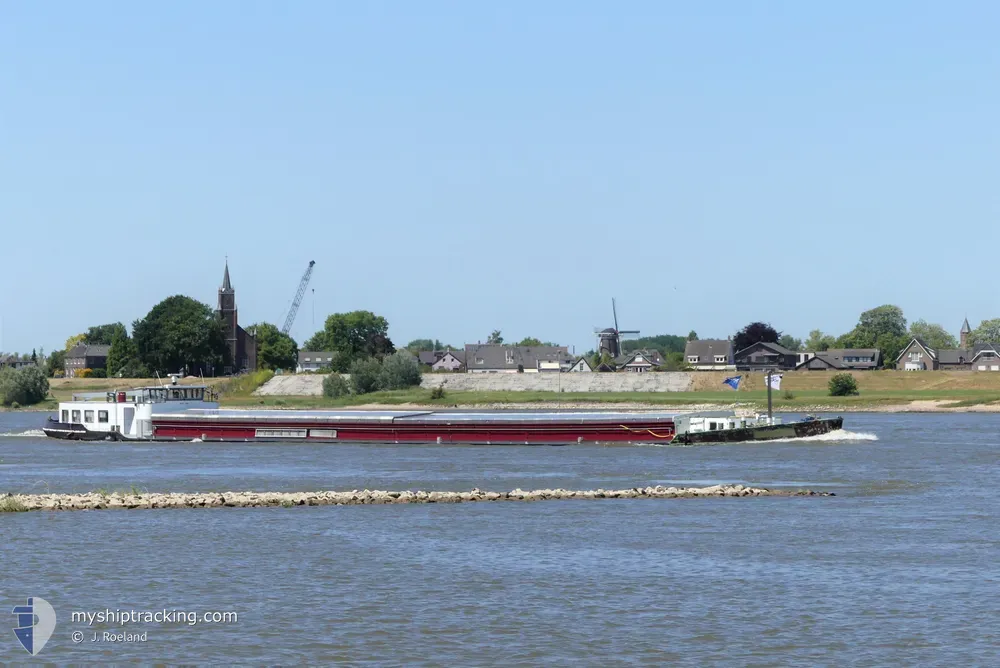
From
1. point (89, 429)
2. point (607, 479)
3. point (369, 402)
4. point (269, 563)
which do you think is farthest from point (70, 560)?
point (369, 402)

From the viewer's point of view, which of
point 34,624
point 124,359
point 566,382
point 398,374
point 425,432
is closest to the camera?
point 34,624

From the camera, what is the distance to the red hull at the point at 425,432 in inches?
2854

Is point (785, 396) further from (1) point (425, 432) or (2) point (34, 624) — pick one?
(2) point (34, 624)

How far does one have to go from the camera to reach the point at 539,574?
29312mm

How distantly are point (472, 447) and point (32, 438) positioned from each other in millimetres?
31648

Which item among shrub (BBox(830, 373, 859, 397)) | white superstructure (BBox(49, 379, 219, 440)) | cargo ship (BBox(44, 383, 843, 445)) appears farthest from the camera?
shrub (BBox(830, 373, 859, 397))

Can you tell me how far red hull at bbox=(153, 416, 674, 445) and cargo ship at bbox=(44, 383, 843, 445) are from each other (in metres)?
0.06

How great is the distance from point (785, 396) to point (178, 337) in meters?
89.8

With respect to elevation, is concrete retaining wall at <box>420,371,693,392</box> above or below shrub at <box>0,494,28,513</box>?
above

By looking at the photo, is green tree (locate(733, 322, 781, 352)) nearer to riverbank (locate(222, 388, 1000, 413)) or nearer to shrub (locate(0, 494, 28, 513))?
riverbank (locate(222, 388, 1000, 413))

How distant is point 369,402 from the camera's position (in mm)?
128875

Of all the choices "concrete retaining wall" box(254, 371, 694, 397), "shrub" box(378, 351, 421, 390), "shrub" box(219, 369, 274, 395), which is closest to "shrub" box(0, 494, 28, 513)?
"shrub" box(378, 351, 421, 390)

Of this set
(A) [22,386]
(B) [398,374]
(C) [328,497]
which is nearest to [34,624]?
(C) [328,497]

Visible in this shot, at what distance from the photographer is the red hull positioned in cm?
7250
